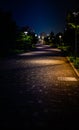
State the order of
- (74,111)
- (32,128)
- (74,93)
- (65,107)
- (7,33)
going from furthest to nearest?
(7,33) < (74,93) < (65,107) < (74,111) < (32,128)

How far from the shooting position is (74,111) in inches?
369

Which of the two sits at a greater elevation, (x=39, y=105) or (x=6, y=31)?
(x=6, y=31)

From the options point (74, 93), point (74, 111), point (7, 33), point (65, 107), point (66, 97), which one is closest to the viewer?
point (74, 111)

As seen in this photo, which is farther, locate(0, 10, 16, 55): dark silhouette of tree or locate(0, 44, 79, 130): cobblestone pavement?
locate(0, 10, 16, 55): dark silhouette of tree

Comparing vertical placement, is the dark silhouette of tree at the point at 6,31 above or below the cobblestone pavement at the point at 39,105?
above

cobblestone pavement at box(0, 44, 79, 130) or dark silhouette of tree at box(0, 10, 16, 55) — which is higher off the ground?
dark silhouette of tree at box(0, 10, 16, 55)

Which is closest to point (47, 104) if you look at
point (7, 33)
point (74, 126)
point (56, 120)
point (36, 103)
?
point (36, 103)

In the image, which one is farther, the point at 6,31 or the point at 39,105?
the point at 6,31

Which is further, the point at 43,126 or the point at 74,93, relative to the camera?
the point at 74,93

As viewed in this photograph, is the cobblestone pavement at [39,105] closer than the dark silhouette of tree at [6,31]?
Yes

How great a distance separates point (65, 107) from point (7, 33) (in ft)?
129

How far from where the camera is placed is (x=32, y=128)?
746 centimetres

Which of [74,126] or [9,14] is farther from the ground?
[9,14]

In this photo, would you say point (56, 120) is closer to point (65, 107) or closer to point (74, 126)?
point (74, 126)
